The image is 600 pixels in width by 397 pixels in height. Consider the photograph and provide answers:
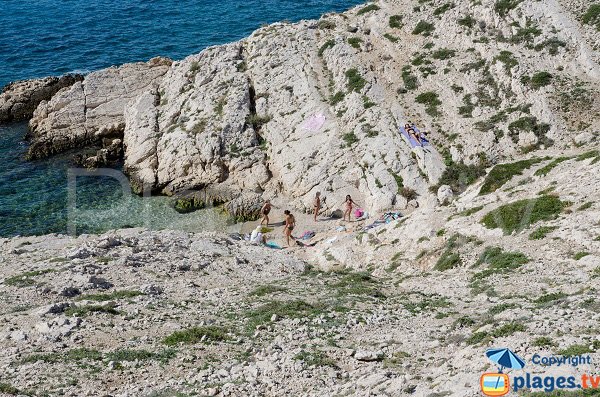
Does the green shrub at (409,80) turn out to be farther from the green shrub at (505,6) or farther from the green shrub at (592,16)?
the green shrub at (592,16)

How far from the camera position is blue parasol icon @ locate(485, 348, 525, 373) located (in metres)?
14.7

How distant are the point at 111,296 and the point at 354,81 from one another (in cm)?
2946

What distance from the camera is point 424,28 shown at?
51312 millimetres

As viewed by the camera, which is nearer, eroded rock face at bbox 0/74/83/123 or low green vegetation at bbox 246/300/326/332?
low green vegetation at bbox 246/300/326/332

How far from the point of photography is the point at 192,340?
20.5 meters

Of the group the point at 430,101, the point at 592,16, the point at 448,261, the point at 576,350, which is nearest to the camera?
the point at 576,350

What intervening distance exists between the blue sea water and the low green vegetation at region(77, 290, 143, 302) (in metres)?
17.1

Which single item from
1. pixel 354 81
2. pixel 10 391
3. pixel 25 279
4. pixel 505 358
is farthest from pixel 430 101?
pixel 10 391

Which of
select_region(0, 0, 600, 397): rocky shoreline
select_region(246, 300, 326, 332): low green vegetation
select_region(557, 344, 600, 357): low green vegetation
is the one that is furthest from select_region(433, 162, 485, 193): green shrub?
select_region(557, 344, 600, 357): low green vegetation

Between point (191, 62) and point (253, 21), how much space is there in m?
28.3

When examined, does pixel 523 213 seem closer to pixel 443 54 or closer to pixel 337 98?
pixel 337 98

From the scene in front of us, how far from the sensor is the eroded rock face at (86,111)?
54281 millimetres

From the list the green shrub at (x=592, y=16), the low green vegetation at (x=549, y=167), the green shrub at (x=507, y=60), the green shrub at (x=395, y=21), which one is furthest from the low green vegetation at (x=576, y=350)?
the green shrub at (x=395, y=21)

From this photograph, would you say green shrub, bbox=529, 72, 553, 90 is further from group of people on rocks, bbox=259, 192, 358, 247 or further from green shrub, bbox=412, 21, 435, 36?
group of people on rocks, bbox=259, 192, 358, 247
